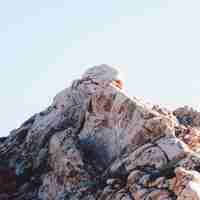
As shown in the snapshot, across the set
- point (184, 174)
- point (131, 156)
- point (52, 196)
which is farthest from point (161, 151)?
point (52, 196)

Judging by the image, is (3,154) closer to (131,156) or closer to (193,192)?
(131,156)

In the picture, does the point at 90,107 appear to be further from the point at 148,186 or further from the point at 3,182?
the point at 148,186

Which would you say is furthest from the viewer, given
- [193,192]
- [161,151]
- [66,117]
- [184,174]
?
[66,117]

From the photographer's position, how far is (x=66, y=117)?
56.6 meters

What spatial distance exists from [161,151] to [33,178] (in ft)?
41.0

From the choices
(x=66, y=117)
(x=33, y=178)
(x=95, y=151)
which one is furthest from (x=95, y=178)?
(x=66, y=117)

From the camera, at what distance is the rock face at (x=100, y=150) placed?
4330cm

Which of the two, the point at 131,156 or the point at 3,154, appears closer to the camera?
the point at 131,156

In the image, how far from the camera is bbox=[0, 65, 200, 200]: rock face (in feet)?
142

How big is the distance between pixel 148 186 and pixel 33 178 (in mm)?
13429

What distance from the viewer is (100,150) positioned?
167 ft

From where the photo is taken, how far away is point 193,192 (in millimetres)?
38156

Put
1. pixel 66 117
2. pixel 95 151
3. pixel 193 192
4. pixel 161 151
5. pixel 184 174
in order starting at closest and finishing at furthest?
pixel 193 192, pixel 184 174, pixel 161 151, pixel 95 151, pixel 66 117

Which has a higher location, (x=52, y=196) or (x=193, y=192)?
(x=193, y=192)
